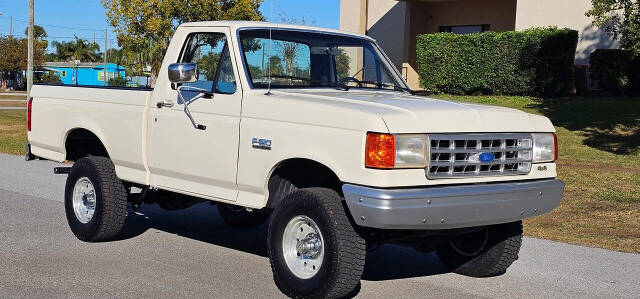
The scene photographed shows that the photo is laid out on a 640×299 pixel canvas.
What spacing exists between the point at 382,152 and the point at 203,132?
6.31 feet

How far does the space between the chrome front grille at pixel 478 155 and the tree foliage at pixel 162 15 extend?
2983 centimetres

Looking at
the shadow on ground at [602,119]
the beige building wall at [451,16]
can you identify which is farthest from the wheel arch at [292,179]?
the beige building wall at [451,16]

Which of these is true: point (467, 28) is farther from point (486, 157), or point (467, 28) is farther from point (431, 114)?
point (431, 114)

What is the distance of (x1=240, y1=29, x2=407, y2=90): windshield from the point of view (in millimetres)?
7285

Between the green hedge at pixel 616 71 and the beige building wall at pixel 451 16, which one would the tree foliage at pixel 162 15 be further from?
the green hedge at pixel 616 71

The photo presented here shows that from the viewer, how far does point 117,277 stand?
7043 millimetres

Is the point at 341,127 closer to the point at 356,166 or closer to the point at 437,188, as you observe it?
the point at 356,166

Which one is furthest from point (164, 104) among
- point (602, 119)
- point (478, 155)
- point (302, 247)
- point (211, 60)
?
point (602, 119)

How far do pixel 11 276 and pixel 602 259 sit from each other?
5.20m

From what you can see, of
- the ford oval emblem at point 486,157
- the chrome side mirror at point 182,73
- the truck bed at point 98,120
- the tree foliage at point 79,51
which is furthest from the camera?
the tree foliage at point 79,51

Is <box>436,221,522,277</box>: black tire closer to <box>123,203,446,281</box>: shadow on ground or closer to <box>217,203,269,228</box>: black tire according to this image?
<box>123,203,446,281</box>: shadow on ground

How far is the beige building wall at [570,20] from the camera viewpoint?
26.4m

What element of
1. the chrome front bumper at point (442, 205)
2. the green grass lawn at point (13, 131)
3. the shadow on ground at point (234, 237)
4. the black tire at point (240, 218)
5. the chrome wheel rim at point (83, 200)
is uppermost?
the chrome front bumper at point (442, 205)

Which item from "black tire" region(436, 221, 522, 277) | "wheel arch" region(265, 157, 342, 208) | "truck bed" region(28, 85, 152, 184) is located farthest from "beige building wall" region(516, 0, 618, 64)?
"wheel arch" region(265, 157, 342, 208)
